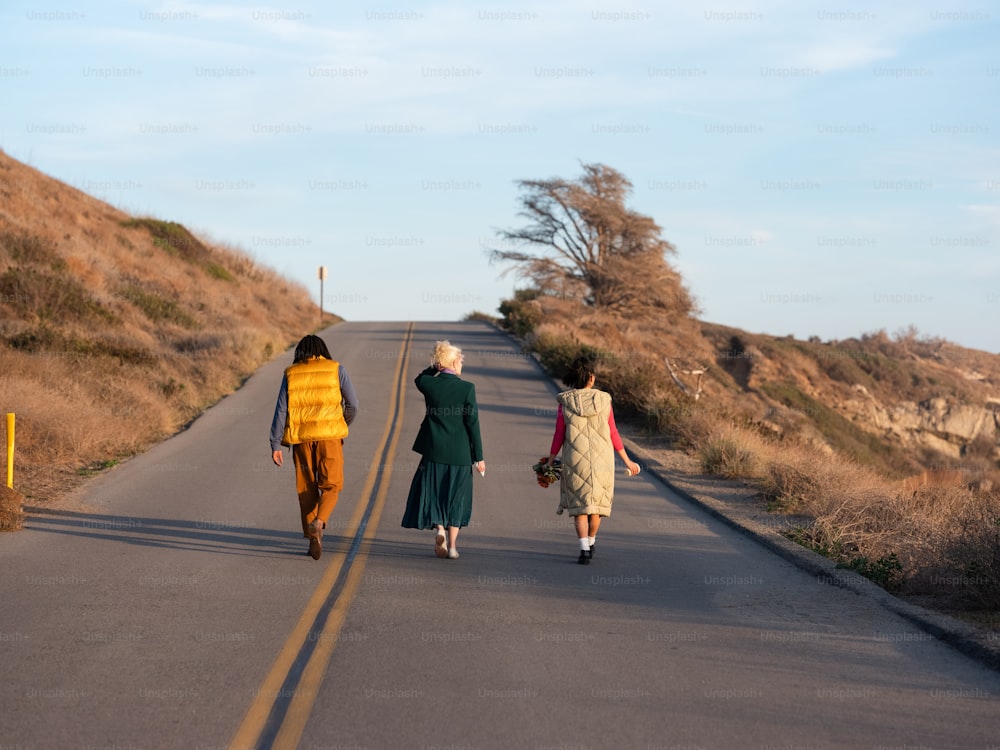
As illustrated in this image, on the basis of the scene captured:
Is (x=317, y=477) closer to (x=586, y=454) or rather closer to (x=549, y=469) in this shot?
(x=549, y=469)

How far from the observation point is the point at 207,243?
6078cm

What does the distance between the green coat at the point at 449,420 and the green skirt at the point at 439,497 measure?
0.10 meters

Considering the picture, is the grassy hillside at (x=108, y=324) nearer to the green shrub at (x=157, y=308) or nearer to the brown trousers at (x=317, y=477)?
the green shrub at (x=157, y=308)

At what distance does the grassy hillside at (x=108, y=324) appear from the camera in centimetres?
1683

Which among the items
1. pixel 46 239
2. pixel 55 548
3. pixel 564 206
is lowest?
pixel 55 548

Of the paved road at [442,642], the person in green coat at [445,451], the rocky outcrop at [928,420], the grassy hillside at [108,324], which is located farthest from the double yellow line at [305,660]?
the rocky outcrop at [928,420]

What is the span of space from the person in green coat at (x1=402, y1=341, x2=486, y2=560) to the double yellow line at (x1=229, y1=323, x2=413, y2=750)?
75 centimetres

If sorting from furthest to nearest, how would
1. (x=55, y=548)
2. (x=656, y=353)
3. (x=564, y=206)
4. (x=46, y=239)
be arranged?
(x=564, y=206) → (x=656, y=353) → (x=46, y=239) → (x=55, y=548)

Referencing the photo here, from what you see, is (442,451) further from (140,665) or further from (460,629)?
(140,665)

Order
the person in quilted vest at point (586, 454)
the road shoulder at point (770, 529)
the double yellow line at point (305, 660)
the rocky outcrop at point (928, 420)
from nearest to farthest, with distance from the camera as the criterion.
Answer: the double yellow line at point (305, 660), the road shoulder at point (770, 529), the person in quilted vest at point (586, 454), the rocky outcrop at point (928, 420)

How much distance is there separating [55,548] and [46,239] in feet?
102

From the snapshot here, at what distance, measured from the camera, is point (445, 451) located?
10477mm

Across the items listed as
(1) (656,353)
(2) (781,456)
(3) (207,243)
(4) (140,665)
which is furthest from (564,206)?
(4) (140,665)

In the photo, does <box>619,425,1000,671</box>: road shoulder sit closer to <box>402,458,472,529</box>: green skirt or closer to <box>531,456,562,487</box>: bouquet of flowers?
<box>531,456,562,487</box>: bouquet of flowers
